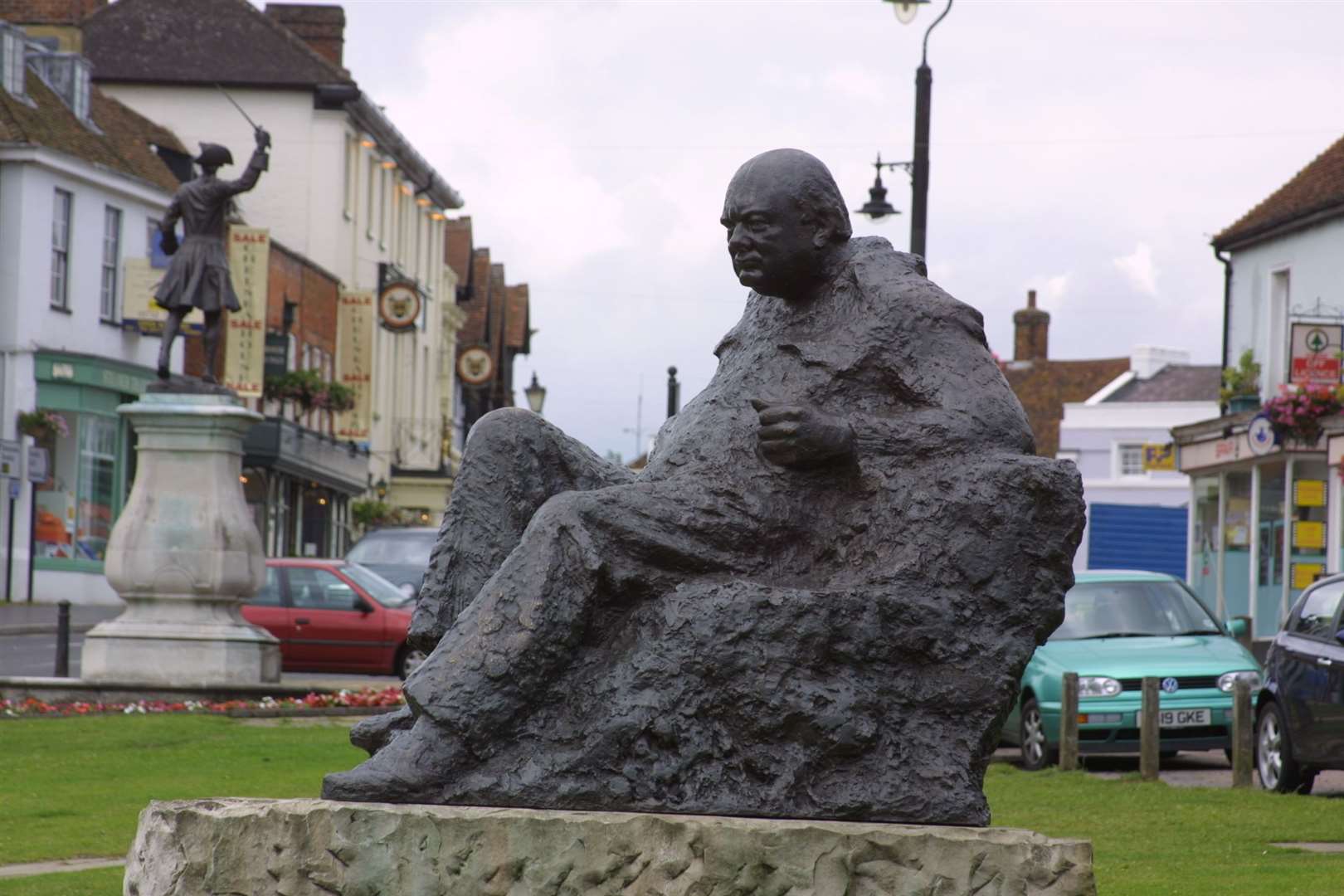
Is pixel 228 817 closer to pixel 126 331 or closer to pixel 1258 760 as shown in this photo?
pixel 1258 760

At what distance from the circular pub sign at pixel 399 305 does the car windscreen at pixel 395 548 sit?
1182 inches

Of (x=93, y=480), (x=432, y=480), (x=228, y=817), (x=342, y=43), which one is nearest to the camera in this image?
(x=228, y=817)

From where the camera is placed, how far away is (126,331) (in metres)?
40.8

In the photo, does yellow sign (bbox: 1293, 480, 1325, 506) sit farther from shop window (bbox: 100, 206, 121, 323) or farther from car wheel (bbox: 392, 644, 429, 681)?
shop window (bbox: 100, 206, 121, 323)

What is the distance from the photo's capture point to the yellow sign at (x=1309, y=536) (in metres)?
32.1

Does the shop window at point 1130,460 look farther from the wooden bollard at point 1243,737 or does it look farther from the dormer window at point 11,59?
the wooden bollard at point 1243,737

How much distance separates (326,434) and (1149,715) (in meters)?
37.9

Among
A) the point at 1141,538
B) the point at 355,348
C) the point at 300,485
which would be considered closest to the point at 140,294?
the point at 300,485

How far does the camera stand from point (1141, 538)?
157 feet

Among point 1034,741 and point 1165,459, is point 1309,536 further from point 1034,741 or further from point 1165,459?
point 1034,741

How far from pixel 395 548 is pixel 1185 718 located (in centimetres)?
1292

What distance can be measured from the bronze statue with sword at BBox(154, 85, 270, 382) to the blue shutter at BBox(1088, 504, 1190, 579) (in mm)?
29821

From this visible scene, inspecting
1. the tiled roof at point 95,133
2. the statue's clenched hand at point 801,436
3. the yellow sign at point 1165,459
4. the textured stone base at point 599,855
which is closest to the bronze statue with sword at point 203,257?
the statue's clenched hand at point 801,436

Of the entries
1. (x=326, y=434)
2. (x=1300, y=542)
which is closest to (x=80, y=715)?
(x=1300, y=542)
